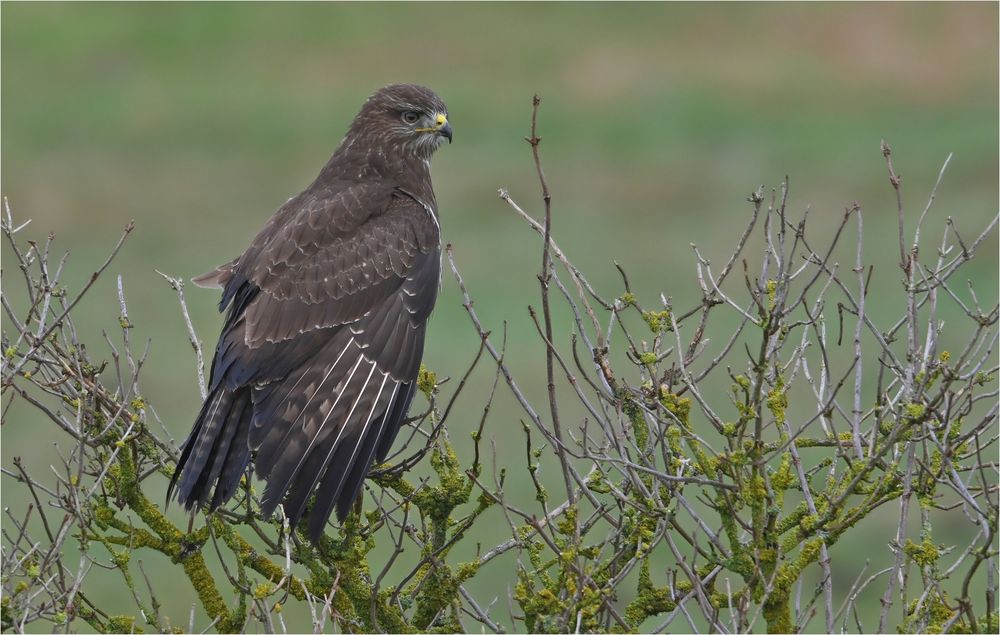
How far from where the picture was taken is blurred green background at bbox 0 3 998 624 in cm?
2342

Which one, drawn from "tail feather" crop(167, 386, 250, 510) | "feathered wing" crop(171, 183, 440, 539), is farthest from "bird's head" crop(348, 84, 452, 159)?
"tail feather" crop(167, 386, 250, 510)

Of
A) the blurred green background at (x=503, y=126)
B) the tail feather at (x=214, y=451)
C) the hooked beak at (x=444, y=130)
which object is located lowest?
the tail feather at (x=214, y=451)

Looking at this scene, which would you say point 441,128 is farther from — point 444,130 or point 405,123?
point 405,123

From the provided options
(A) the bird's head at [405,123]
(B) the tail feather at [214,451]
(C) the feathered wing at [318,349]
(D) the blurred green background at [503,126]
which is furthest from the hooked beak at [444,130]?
(D) the blurred green background at [503,126]

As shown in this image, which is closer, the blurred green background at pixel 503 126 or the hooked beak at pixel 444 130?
the hooked beak at pixel 444 130

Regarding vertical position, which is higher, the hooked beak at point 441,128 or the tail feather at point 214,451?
the hooked beak at point 441,128

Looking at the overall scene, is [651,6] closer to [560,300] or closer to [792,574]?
[560,300]

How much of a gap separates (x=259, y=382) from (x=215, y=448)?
454mm

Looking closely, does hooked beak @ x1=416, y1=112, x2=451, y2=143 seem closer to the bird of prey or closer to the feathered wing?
the bird of prey

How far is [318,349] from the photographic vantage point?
265 inches

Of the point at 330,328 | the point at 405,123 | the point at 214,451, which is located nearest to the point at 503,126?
the point at 405,123

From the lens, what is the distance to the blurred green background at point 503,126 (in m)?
23.4

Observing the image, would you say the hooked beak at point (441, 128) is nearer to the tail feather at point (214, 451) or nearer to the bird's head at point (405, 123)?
the bird's head at point (405, 123)

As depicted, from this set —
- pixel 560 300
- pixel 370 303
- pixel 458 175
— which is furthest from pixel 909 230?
pixel 370 303
